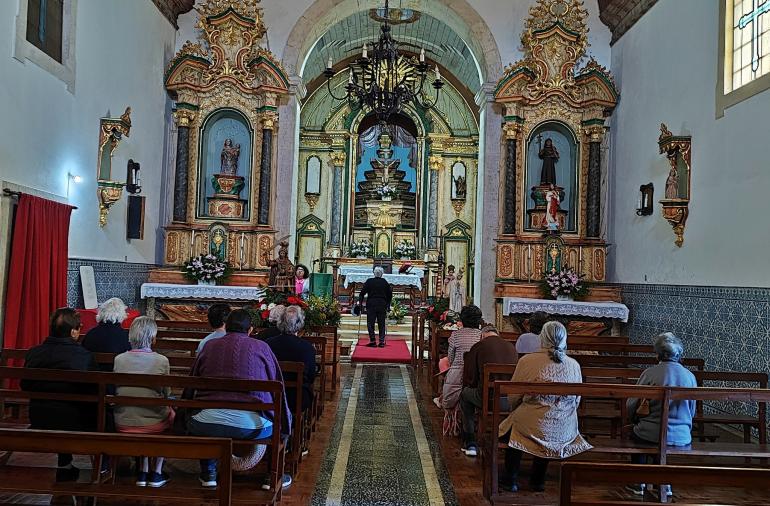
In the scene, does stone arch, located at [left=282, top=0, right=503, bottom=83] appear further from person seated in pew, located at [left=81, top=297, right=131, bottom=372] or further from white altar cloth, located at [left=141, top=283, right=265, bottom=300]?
person seated in pew, located at [left=81, top=297, right=131, bottom=372]

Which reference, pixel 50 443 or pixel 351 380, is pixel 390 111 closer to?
pixel 351 380

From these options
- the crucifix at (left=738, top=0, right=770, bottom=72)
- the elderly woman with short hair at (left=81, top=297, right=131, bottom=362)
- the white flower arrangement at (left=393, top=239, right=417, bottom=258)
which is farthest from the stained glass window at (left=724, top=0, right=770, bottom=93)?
the white flower arrangement at (left=393, top=239, right=417, bottom=258)

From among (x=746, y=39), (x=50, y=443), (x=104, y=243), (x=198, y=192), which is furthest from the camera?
(x=198, y=192)

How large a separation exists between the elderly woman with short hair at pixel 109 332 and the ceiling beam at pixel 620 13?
32.4ft

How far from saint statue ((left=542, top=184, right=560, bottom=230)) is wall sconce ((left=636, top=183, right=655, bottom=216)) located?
1.93 m

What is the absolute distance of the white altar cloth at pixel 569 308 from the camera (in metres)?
11.4

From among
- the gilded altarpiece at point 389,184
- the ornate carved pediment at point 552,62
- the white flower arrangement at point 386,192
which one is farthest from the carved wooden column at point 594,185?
the white flower arrangement at point 386,192

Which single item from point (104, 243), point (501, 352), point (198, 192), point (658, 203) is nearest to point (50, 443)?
point (501, 352)

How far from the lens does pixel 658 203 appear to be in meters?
10.5

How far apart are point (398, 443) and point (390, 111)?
24.4ft

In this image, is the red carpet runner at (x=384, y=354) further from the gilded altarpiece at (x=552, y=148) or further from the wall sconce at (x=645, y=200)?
the wall sconce at (x=645, y=200)

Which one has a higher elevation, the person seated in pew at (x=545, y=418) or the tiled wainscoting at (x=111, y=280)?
the tiled wainscoting at (x=111, y=280)

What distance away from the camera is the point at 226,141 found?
1358 centimetres

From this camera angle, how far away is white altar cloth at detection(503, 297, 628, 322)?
11.4 meters
